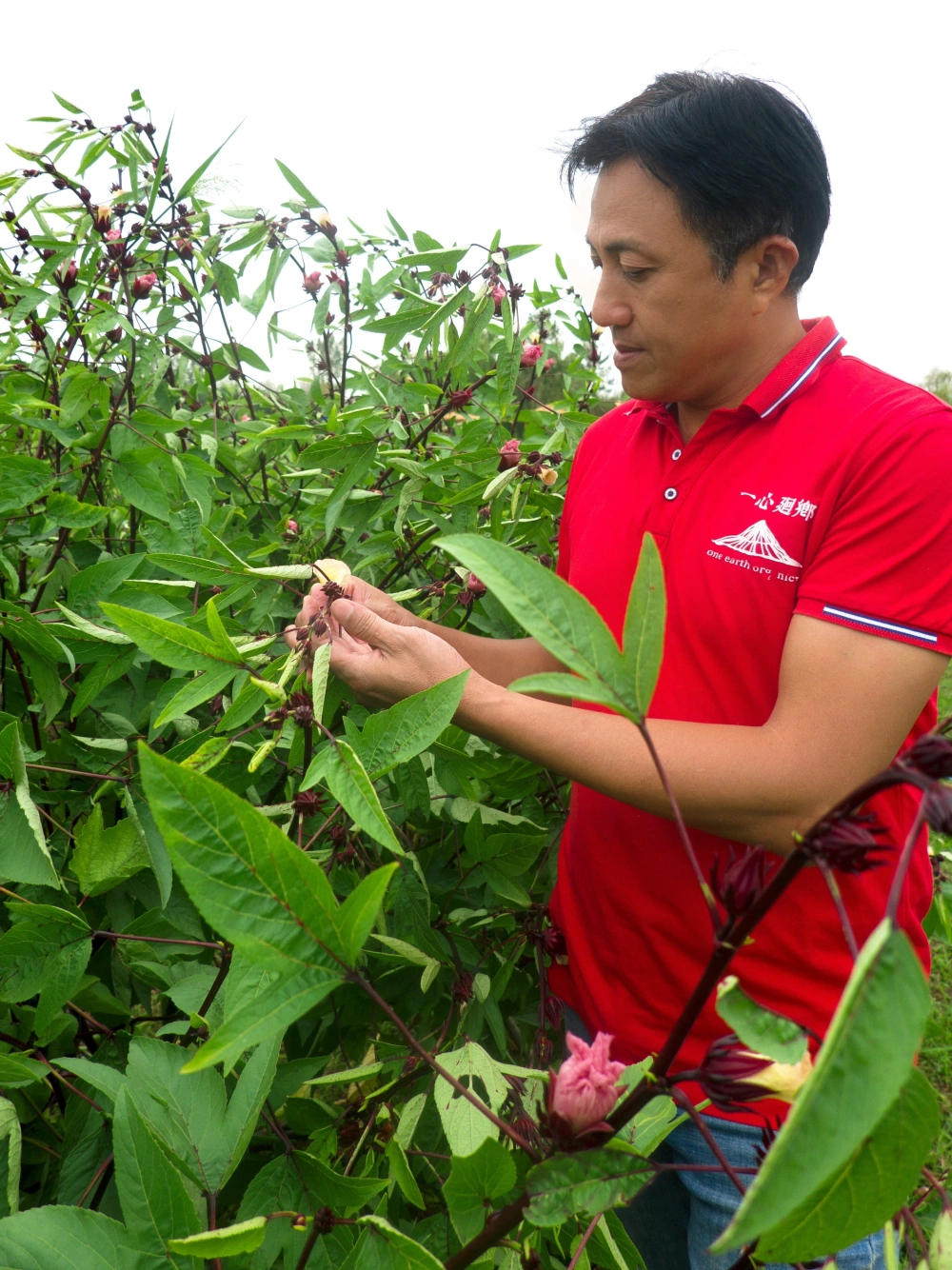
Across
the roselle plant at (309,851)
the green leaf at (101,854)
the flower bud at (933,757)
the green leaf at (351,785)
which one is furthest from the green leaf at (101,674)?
the flower bud at (933,757)

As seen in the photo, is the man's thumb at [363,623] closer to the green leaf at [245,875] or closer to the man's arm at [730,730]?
the man's arm at [730,730]

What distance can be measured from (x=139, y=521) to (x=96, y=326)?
0.43 m

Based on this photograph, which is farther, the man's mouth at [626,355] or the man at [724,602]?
the man's mouth at [626,355]

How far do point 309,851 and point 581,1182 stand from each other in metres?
0.81

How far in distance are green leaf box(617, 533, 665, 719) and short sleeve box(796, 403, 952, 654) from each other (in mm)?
824

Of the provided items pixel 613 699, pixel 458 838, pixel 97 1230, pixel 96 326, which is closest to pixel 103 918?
pixel 458 838

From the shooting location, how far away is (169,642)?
40.3 inches

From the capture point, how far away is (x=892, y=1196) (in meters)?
0.45

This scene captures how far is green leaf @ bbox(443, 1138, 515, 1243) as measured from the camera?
72 centimetres

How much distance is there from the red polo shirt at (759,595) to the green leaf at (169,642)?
29.4 inches

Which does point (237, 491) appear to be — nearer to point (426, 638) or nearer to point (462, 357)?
point (462, 357)

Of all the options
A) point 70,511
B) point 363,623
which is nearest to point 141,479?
point 70,511

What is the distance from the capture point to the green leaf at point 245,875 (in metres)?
0.54

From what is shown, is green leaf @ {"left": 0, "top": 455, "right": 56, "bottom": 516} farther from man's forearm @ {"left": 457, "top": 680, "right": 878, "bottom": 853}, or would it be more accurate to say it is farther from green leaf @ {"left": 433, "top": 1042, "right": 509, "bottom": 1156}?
green leaf @ {"left": 433, "top": 1042, "right": 509, "bottom": 1156}
